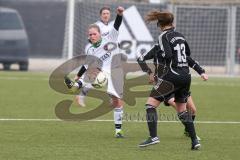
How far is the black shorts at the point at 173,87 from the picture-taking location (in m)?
10.3

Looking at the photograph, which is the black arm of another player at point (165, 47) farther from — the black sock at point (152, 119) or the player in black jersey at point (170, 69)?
the black sock at point (152, 119)

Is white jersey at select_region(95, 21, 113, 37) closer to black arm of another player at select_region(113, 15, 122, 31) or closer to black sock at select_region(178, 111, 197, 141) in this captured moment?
black arm of another player at select_region(113, 15, 122, 31)

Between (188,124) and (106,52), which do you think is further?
(106,52)

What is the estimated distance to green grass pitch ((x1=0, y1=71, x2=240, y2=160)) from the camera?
9.95 metres

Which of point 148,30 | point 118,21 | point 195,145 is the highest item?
point 118,21

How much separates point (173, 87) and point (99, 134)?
2147 mm

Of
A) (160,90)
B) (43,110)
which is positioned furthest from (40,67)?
(160,90)

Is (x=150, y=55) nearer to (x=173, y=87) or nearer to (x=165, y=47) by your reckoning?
(x=165, y=47)

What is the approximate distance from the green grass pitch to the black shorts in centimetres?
73

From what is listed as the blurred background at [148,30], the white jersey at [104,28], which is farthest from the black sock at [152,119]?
the blurred background at [148,30]

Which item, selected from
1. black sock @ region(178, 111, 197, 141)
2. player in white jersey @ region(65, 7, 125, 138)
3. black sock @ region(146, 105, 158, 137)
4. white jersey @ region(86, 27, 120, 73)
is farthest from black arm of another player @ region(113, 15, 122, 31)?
black sock @ region(178, 111, 197, 141)

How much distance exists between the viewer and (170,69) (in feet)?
34.0

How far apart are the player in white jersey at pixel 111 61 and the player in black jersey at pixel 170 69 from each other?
4.82ft

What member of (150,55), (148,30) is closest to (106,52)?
(150,55)
